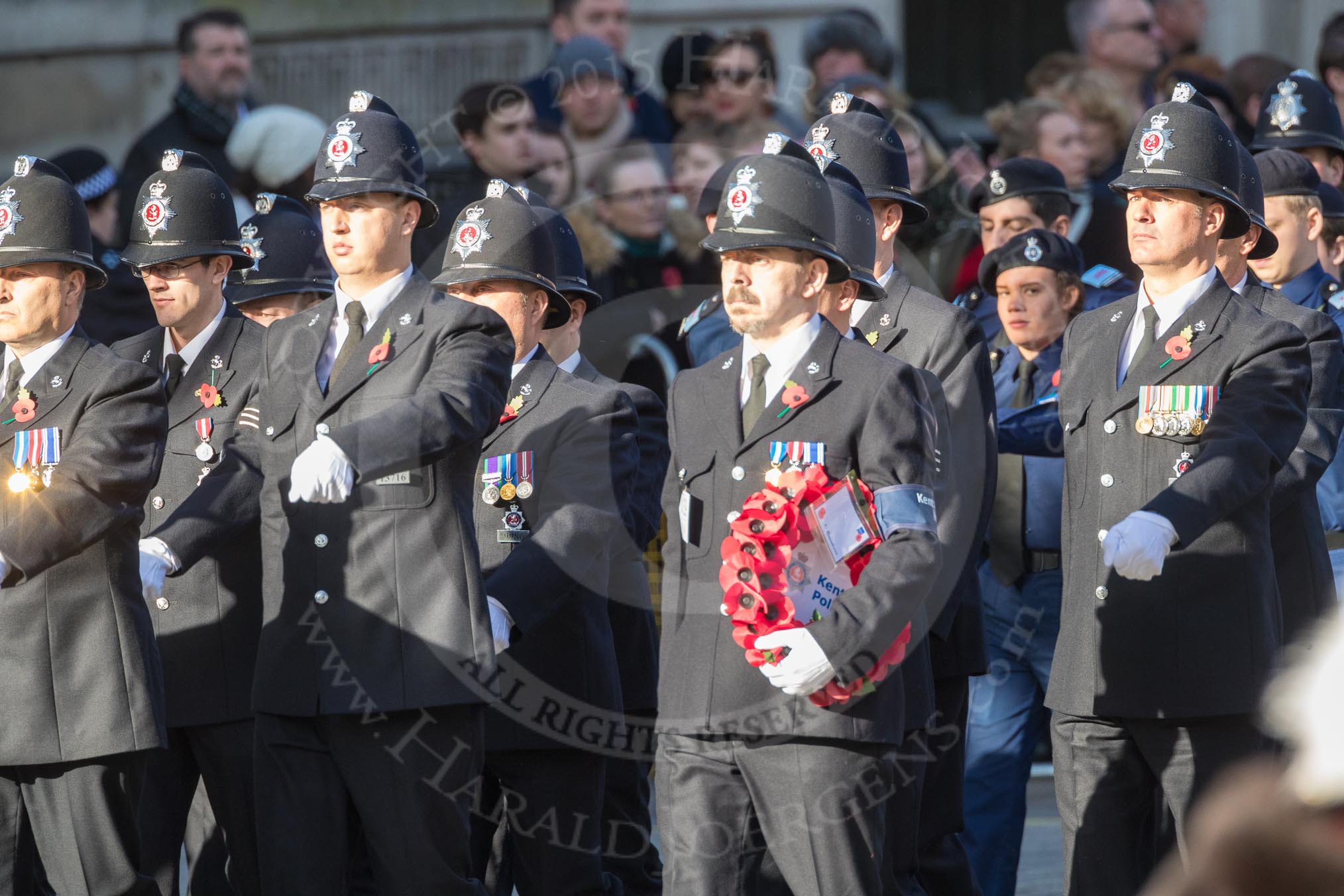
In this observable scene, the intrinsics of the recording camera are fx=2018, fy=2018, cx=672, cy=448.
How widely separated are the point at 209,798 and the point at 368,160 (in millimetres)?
1828

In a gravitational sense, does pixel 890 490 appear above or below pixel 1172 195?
below

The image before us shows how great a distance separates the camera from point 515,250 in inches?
211

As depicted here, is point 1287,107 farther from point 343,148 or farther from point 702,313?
point 343,148

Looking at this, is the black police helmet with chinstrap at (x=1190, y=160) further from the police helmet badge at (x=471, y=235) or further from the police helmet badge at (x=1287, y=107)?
the police helmet badge at (x=1287, y=107)

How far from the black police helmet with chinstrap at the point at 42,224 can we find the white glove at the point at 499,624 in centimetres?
133

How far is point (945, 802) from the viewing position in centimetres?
536

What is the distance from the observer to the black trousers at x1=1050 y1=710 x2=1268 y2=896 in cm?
464

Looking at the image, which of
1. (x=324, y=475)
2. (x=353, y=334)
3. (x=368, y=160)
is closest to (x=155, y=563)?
(x=353, y=334)

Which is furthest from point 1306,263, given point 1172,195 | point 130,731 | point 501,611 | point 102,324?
point 102,324

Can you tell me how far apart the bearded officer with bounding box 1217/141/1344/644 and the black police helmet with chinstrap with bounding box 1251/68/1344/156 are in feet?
6.82

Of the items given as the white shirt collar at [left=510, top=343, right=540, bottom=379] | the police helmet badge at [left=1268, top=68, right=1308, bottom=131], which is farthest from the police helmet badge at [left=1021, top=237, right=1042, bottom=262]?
the white shirt collar at [left=510, top=343, right=540, bottom=379]

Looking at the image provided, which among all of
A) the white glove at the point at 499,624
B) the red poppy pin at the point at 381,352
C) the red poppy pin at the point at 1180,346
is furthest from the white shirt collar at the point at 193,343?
the red poppy pin at the point at 1180,346

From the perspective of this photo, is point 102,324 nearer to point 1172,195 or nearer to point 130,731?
point 130,731

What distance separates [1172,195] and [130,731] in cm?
275
